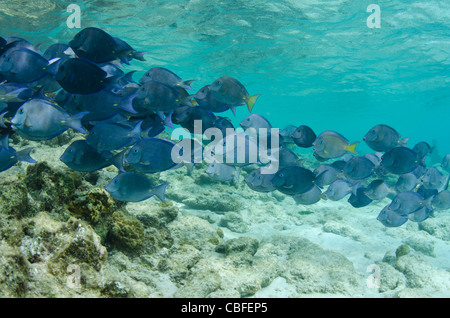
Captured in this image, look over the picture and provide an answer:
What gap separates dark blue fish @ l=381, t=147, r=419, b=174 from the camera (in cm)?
423

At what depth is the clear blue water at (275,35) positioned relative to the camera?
45.6ft

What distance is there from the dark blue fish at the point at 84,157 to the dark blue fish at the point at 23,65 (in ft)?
2.98

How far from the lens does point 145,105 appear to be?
330cm

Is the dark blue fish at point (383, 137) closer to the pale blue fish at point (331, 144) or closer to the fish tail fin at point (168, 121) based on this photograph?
the pale blue fish at point (331, 144)

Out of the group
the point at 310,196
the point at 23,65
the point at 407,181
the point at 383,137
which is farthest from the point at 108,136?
the point at 407,181

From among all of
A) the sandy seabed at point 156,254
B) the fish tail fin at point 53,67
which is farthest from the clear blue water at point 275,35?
the fish tail fin at point 53,67

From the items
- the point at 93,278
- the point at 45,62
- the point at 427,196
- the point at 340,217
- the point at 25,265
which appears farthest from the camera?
the point at 340,217

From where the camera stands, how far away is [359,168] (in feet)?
14.8

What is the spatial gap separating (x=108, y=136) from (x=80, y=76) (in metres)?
0.69

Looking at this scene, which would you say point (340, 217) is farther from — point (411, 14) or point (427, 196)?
point (411, 14)
